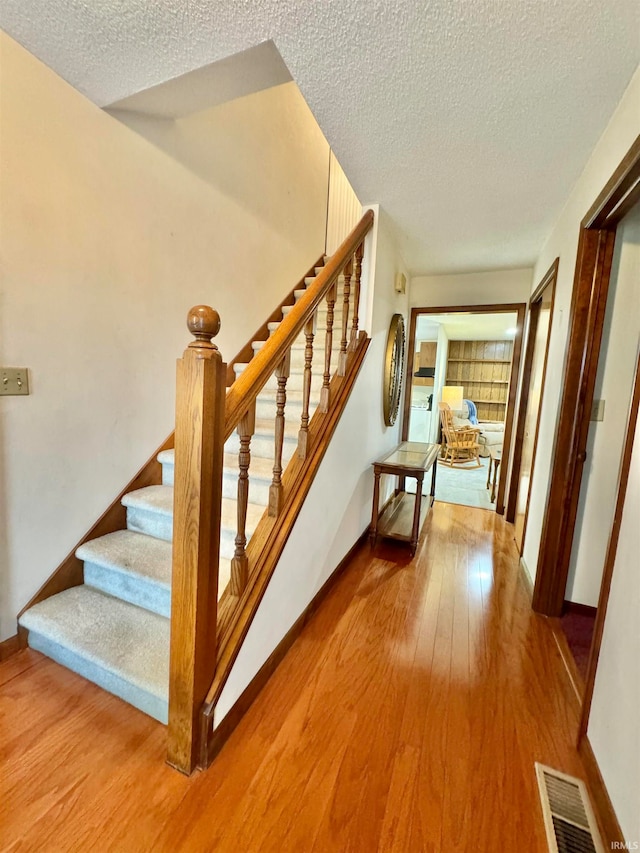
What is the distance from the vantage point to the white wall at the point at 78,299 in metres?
1.40

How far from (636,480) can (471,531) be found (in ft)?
7.49

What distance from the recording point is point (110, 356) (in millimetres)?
1772

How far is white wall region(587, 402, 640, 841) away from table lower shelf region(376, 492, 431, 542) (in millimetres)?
1555

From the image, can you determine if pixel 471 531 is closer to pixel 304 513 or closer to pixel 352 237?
pixel 304 513

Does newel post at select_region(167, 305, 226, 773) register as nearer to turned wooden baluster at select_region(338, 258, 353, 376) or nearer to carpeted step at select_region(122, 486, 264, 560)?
carpeted step at select_region(122, 486, 264, 560)

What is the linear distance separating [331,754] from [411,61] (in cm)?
235

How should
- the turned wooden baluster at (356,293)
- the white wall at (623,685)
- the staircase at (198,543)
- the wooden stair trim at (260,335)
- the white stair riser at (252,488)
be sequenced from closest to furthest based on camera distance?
1. the white wall at (623,685)
2. the staircase at (198,543)
3. the white stair riser at (252,488)
4. the turned wooden baluster at (356,293)
5. the wooden stair trim at (260,335)

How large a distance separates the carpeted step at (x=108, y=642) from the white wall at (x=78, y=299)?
15 cm

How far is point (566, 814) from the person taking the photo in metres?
1.03

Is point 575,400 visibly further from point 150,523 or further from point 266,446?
point 150,523

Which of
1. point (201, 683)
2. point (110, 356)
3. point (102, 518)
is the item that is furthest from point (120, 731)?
point (110, 356)

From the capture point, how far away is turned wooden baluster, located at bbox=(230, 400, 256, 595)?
1.19m

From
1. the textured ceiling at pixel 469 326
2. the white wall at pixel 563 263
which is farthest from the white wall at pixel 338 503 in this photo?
the textured ceiling at pixel 469 326

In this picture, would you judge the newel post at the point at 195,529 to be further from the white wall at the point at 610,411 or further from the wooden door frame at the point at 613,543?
the white wall at the point at 610,411
